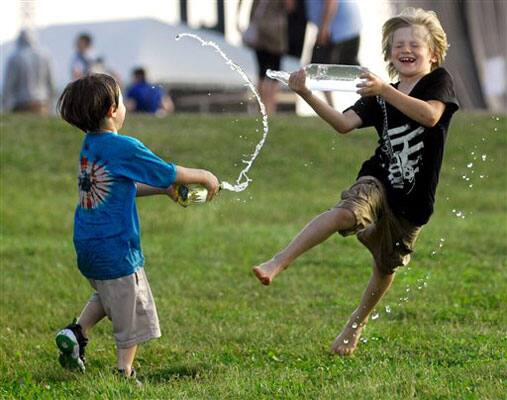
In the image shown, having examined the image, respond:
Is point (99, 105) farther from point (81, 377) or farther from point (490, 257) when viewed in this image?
point (490, 257)

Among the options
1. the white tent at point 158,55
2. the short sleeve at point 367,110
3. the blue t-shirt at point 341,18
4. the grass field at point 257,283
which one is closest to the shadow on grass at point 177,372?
the grass field at point 257,283

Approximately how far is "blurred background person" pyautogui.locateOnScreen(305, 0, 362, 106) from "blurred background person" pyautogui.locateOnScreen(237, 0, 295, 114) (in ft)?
1.17

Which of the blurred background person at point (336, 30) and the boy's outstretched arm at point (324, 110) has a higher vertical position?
the boy's outstretched arm at point (324, 110)

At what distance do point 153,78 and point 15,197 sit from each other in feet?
46.4

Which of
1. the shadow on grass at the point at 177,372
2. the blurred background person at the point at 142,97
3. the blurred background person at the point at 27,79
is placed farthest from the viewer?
the blurred background person at the point at 142,97

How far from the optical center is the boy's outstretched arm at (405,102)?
6055 millimetres

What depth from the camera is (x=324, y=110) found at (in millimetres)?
6508

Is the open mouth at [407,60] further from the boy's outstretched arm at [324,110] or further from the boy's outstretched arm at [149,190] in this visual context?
the boy's outstretched arm at [149,190]

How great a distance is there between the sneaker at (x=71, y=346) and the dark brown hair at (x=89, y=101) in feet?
3.09

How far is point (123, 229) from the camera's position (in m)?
6.09

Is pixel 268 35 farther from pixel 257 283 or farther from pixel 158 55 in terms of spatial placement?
pixel 158 55

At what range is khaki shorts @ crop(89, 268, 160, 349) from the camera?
616 cm

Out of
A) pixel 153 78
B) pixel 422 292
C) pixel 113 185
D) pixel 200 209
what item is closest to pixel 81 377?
pixel 113 185

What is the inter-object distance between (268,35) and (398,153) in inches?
361
